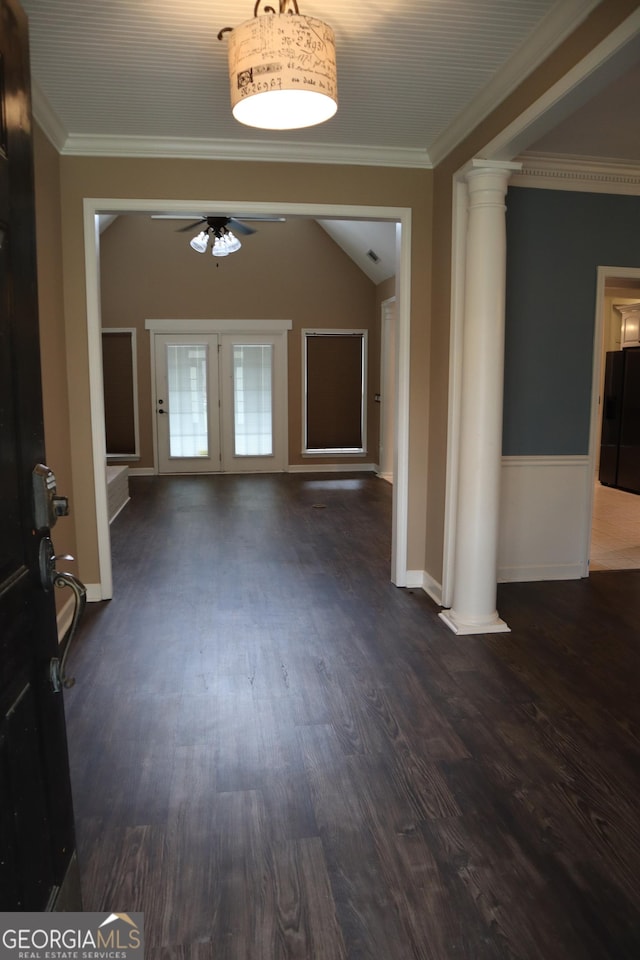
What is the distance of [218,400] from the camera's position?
8727 mm

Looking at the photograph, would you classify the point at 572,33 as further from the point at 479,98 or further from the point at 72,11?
the point at 72,11

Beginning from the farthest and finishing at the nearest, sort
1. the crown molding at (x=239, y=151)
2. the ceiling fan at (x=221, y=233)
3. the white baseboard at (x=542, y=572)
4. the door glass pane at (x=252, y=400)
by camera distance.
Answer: the door glass pane at (x=252, y=400), the ceiling fan at (x=221, y=233), the white baseboard at (x=542, y=572), the crown molding at (x=239, y=151)

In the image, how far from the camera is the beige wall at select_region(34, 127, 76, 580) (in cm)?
324

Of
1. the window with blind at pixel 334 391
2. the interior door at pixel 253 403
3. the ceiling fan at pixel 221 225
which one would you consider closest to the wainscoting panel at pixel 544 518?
the ceiling fan at pixel 221 225

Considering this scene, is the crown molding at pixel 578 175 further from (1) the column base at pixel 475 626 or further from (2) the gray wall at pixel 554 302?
(1) the column base at pixel 475 626

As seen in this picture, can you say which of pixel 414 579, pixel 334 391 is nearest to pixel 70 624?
pixel 414 579

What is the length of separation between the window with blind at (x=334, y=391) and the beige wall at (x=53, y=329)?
5.36 m

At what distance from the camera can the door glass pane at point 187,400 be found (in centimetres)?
864

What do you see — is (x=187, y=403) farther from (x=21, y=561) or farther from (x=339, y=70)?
(x=21, y=561)

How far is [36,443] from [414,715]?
1.87m

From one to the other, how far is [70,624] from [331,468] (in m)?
7.78

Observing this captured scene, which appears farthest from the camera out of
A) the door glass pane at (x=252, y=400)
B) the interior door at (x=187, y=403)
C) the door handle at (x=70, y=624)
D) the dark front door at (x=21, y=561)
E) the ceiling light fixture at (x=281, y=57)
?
the door glass pane at (x=252, y=400)

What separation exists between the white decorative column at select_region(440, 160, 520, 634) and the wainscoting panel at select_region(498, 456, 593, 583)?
774 mm

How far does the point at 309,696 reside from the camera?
9.05 ft
